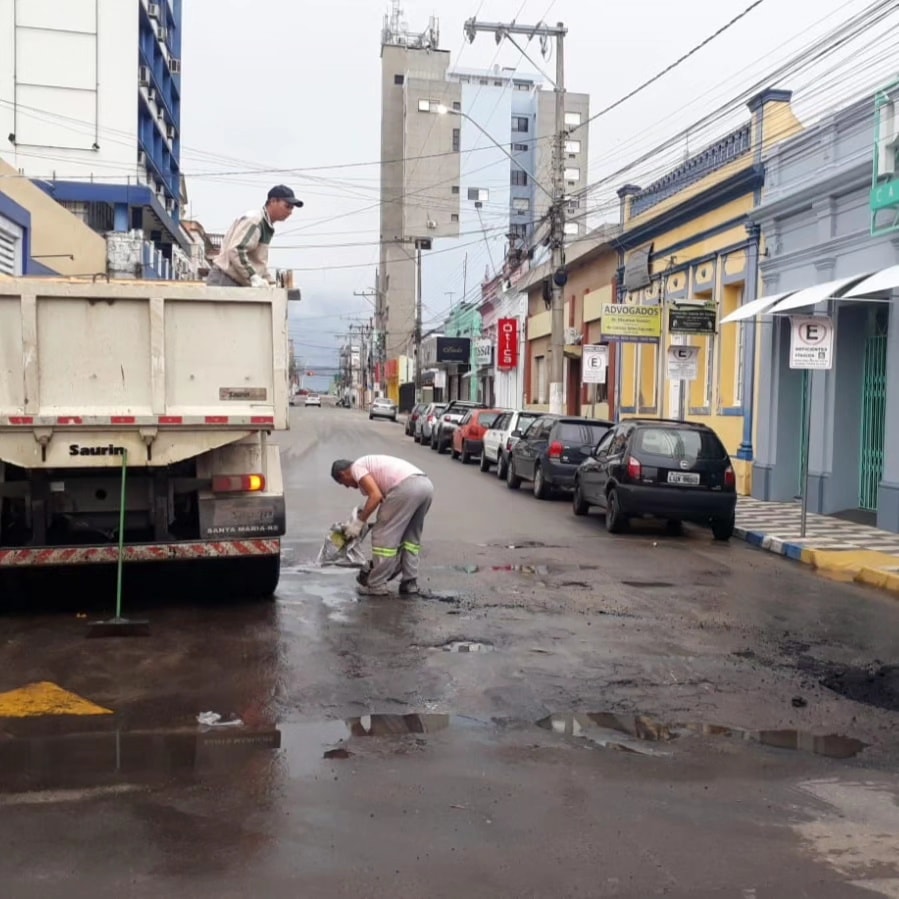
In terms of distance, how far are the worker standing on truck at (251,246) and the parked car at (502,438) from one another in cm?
1347

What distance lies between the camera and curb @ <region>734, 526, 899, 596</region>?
10.7m

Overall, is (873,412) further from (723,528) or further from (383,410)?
(383,410)

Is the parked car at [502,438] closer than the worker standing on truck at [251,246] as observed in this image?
No

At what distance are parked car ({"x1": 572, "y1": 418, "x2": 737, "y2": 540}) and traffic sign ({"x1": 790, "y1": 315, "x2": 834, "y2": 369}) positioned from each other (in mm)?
1596

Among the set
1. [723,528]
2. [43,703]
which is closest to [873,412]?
[723,528]

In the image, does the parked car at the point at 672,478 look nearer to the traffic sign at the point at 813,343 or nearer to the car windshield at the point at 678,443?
the car windshield at the point at 678,443

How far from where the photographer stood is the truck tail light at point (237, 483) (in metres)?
8.11

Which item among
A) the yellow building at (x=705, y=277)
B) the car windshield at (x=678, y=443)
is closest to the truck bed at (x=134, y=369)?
the car windshield at (x=678, y=443)

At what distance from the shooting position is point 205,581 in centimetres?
946

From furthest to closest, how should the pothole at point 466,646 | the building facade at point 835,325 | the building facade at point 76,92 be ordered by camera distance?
the building facade at point 76,92 → the building facade at point 835,325 → the pothole at point 466,646

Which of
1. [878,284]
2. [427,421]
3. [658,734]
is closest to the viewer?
[658,734]

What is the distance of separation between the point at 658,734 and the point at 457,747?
1124 millimetres

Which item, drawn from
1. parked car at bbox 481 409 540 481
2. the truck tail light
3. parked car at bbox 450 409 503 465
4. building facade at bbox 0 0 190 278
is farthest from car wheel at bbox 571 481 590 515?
building facade at bbox 0 0 190 278

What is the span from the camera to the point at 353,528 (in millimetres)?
9156
